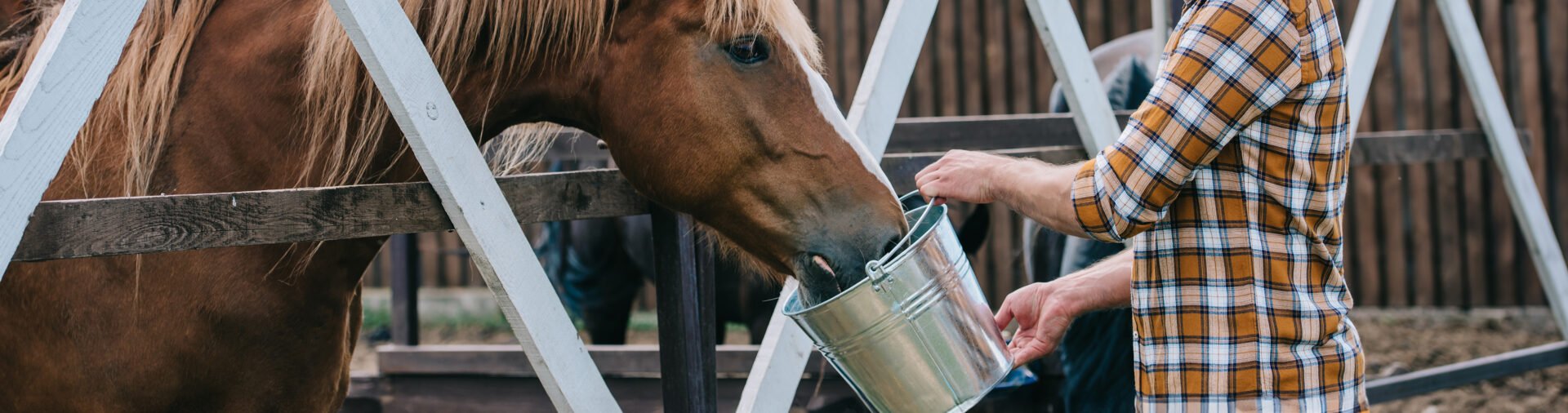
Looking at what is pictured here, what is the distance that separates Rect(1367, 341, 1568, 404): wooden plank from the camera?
3240 mm

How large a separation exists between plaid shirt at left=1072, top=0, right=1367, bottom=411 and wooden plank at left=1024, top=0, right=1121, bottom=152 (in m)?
1.11

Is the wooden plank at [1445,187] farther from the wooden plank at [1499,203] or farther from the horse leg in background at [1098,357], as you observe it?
the horse leg in background at [1098,357]

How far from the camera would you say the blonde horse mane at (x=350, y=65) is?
65.9 inches

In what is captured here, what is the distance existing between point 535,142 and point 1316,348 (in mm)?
1420

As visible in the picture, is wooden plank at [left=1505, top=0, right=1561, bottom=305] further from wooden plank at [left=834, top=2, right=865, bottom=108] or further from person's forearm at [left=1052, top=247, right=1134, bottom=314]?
person's forearm at [left=1052, top=247, right=1134, bottom=314]

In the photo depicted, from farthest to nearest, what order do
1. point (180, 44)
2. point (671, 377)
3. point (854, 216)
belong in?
point (671, 377) → point (180, 44) → point (854, 216)

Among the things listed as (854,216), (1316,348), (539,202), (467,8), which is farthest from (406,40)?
(1316,348)

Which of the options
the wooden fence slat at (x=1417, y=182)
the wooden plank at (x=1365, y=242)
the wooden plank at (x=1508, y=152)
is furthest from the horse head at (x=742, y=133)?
the wooden fence slat at (x=1417, y=182)

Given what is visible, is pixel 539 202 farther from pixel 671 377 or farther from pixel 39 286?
pixel 39 286

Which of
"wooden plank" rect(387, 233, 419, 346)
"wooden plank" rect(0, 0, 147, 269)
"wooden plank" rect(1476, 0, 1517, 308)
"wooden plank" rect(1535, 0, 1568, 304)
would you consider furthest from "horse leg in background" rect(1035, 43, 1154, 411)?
"wooden plank" rect(1535, 0, 1568, 304)

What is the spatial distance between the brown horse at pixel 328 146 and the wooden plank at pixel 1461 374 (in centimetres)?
227

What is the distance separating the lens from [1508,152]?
139 inches

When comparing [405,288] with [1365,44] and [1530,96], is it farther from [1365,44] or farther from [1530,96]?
[1530,96]

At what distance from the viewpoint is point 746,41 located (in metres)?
1.68
